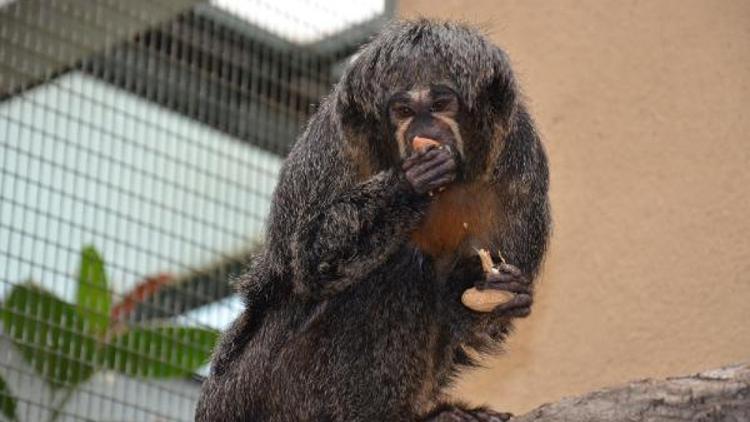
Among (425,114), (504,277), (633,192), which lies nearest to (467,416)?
(504,277)

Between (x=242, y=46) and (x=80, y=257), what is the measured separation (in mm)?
1996

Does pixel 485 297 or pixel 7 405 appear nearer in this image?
pixel 485 297

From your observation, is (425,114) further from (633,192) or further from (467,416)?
(633,192)

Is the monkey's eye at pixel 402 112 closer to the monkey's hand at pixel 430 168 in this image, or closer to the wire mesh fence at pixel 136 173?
the monkey's hand at pixel 430 168

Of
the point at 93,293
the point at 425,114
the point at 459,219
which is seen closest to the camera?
the point at 425,114

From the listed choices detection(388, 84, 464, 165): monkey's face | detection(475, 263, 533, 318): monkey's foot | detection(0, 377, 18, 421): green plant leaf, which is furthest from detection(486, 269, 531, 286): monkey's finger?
detection(0, 377, 18, 421): green plant leaf

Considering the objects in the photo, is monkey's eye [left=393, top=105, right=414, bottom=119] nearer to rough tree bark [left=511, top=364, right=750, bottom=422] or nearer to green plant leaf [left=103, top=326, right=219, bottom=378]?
rough tree bark [left=511, top=364, right=750, bottom=422]

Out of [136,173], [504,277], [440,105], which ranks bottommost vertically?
[136,173]

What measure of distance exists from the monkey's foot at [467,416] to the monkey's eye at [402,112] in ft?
4.09

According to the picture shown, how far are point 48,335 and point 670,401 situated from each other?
595 centimetres

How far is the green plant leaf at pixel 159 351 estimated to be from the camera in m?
10.9

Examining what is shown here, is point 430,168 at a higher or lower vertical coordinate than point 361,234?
higher

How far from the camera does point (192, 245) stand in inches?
448

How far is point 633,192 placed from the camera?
999 cm
